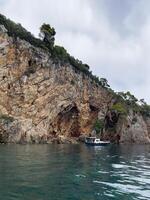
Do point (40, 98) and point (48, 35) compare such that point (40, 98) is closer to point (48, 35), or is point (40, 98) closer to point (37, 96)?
point (37, 96)

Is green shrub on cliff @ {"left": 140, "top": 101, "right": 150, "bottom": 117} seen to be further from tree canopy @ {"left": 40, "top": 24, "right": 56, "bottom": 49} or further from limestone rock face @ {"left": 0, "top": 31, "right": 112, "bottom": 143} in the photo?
tree canopy @ {"left": 40, "top": 24, "right": 56, "bottom": 49}

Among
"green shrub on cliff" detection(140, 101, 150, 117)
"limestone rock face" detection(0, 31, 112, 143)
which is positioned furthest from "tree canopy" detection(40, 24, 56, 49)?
"green shrub on cliff" detection(140, 101, 150, 117)

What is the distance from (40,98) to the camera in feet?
314

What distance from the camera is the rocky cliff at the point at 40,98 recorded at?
86562 millimetres

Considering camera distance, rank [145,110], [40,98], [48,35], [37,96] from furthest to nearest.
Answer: [145,110]
[48,35]
[40,98]
[37,96]

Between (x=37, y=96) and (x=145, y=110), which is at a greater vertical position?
(x=145, y=110)

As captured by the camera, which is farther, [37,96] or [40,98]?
[40,98]

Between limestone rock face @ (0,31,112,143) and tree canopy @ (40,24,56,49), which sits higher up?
tree canopy @ (40,24,56,49)

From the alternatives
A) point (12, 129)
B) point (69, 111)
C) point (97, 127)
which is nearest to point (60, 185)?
point (12, 129)

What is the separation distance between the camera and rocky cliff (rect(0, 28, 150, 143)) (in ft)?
284

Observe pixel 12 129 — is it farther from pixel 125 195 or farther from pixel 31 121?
pixel 125 195

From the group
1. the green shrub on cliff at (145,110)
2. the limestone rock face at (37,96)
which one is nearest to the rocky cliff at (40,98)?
the limestone rock face at (37,96)

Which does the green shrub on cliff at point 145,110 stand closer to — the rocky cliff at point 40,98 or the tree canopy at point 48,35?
the rocky cliff at point 40,98

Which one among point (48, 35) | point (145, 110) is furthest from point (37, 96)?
point (145, 110)
